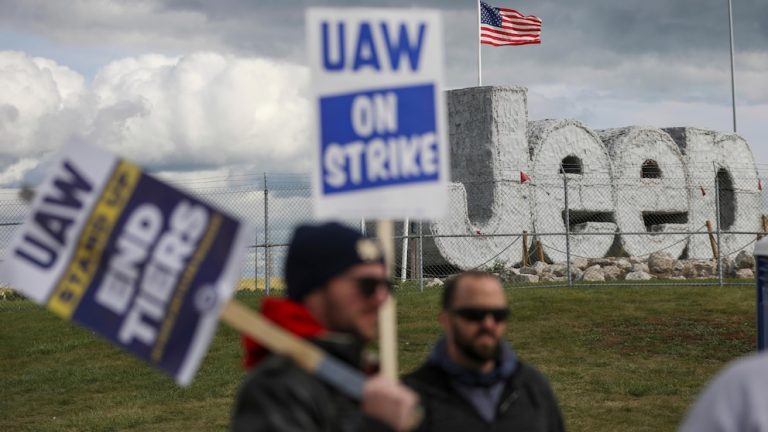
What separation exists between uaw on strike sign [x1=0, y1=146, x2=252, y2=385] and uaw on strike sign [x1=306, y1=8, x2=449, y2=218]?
74 cm

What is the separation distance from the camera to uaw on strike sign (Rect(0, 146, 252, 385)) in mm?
2707

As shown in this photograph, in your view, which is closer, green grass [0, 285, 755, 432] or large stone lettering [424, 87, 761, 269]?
green grass [0, 285, 755, 432]

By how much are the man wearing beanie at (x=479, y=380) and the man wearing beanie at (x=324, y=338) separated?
1.27m

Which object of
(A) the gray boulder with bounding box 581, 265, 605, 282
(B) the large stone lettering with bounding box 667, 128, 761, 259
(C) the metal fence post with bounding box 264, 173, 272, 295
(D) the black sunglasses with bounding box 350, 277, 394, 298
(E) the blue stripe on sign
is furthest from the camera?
(B) the large stone lettering with bounding box 667, 128, 761, 259

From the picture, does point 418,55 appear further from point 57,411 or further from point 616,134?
point 616,134

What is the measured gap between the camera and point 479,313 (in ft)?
13.8

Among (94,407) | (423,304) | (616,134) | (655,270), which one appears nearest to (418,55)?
(94,407)

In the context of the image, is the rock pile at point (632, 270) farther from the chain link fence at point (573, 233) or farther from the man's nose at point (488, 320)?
the man's nose at point (488, 320)

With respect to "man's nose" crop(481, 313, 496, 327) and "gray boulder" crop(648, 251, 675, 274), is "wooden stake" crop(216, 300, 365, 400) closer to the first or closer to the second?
"man's nose" crop(481, 313, 496, 327)

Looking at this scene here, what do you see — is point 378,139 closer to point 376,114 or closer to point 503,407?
point 376,114

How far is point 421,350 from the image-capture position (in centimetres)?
1409

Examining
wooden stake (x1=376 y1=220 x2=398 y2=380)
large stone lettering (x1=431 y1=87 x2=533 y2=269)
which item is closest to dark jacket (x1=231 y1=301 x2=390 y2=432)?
wooden stake (x1=376 y1=220 x2=398 y2=380)

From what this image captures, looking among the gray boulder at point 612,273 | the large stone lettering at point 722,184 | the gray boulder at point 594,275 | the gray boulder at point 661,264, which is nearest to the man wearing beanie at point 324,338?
the gray boulder at point 594,275

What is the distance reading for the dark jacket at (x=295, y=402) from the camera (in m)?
2.46
